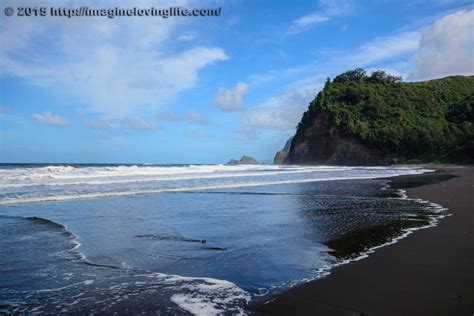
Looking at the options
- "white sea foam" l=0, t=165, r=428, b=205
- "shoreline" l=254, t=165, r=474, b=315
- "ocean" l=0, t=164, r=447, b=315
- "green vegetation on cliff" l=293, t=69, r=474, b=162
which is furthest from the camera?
"green vegetation on cliff" l=293, t=69, r=474, b=162

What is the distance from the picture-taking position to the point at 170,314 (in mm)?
3398

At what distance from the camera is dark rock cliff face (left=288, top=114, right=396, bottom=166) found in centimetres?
6059

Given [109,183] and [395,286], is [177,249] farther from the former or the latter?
[109,183]

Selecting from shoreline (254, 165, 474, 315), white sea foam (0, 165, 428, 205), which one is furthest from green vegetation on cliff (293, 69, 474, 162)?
shoreline (254, 165, 474, 315)

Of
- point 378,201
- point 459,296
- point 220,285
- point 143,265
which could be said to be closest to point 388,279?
point 459,296

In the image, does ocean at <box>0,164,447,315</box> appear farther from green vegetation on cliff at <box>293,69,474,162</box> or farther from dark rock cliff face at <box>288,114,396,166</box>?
dark rock cliff face at <box>288,114,396,166</box>

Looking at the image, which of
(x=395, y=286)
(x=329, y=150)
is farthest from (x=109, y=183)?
(x=329, y=150)

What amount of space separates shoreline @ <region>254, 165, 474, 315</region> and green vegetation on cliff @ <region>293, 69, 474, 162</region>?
52.6 meters

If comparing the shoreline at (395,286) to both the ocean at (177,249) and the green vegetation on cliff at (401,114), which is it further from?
the green vegetation on cliff at (401,114)

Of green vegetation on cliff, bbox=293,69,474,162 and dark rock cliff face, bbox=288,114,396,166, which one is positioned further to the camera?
dark rock cliff face, bbox=288,114,396,166

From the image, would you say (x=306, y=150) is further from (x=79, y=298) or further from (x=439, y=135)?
(x=79, y=298)

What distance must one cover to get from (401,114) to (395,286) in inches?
2600

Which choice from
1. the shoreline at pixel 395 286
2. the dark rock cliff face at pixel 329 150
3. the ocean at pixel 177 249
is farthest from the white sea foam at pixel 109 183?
the dark rock cliff face at pixel 329 150

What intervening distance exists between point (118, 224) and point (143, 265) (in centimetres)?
331
